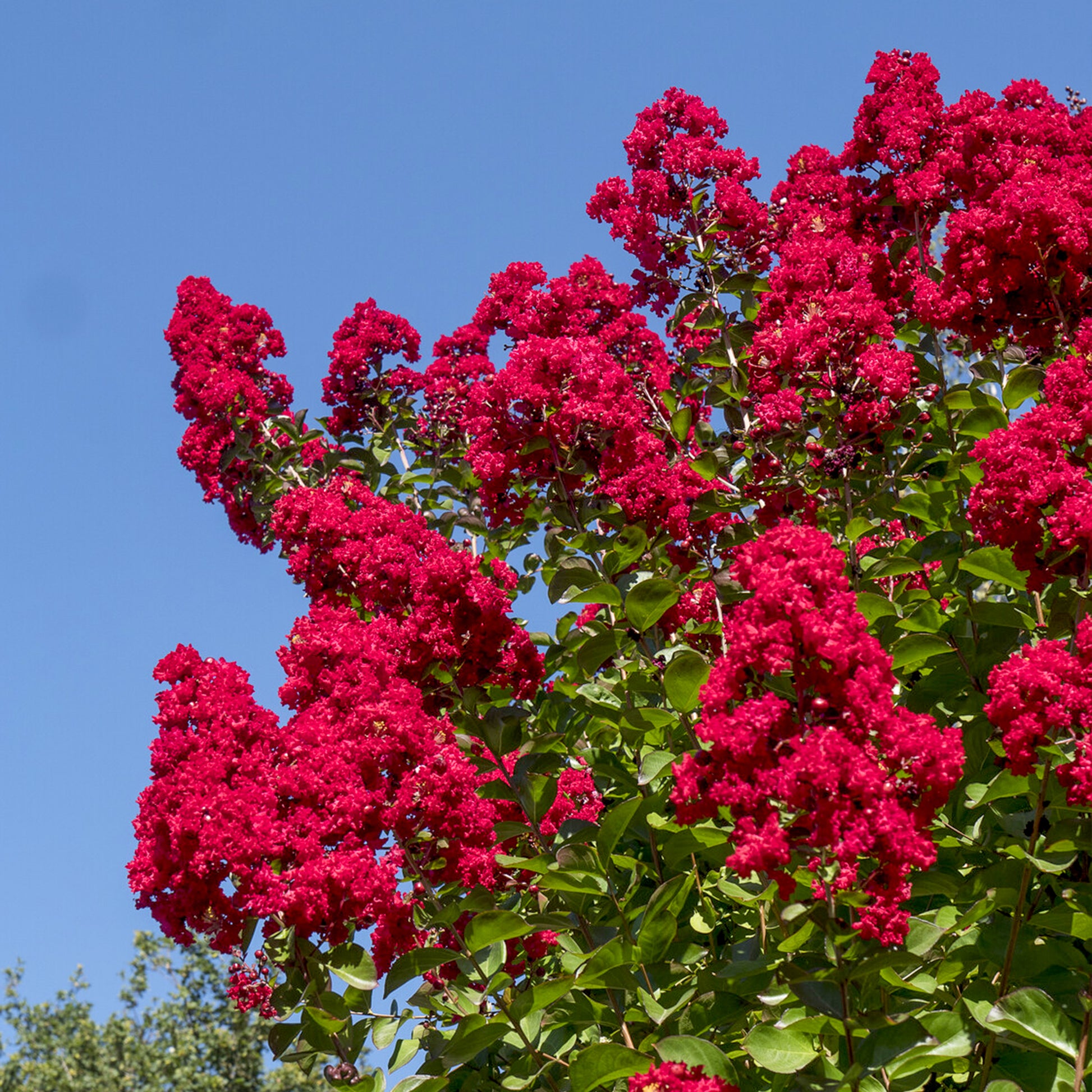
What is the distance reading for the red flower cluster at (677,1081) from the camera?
418cm

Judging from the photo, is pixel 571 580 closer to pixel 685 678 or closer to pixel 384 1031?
pixel 685 678

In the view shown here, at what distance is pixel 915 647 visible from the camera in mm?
5652

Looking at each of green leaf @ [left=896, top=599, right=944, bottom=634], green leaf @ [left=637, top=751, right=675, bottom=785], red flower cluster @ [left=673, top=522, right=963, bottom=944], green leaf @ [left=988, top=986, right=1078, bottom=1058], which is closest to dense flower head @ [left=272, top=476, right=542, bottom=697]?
green leaf @ [left=637, top=751, right=675, bottom=785]

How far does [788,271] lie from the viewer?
24.7 feet

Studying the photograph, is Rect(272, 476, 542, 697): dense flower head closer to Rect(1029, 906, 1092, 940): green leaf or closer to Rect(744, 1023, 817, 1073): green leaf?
Rect(744, 1023, 817, 1073): green leaf

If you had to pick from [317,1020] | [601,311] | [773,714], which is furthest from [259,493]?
[773,714]

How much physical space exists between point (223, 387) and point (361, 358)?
1311 mm

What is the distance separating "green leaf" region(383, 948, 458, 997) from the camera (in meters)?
5.53

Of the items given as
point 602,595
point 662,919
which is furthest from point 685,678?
point 662,919

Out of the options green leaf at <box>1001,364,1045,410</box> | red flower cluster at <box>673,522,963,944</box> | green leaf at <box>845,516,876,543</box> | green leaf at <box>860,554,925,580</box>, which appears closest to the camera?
red flower cluster at <box>673,522,963,944</box>

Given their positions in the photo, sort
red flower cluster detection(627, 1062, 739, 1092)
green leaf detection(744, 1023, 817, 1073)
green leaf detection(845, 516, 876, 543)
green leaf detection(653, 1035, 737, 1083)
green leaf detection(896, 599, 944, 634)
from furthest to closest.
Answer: green leaf detection(845, 516, 876, 543)
green leaf detection(896, 599, 944, 634)
green leaf detection(653, 1035, 737, 1083)
green leaf detection(744, 1023, 817, 1073)
red flower cluster detection(627, 1062, 739, 1092)

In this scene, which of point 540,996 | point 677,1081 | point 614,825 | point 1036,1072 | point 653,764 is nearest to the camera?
point 677,1081

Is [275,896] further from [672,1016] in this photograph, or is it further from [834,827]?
[834,827]

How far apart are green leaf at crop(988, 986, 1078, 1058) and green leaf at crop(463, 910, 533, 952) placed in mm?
1900
